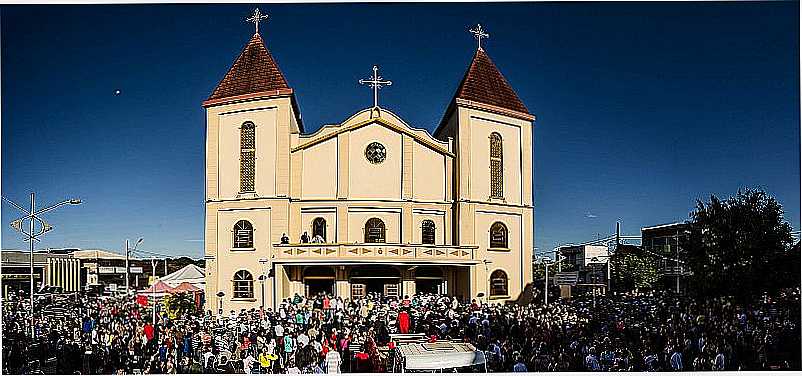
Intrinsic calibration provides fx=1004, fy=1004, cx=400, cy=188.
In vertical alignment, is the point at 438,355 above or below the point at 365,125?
below

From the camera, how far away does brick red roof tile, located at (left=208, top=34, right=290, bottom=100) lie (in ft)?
49.1

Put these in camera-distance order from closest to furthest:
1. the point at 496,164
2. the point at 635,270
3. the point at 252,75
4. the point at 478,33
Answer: the point at 478,33
the point at 252,75
the point at 635,270
the point at 496,164

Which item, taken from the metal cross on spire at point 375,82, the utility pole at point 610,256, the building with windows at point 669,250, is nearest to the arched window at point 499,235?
the utility pole at point 610,256

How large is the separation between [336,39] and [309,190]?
7.64 ft

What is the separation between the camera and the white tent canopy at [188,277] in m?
14.8

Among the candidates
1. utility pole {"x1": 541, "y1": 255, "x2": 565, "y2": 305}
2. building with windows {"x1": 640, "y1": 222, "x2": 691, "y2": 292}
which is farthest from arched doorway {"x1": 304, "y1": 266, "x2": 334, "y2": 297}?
building with windows {"x1": 640, "y1": 222, "x2": 691, "y2": 292}

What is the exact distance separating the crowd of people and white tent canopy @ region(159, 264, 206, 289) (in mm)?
471

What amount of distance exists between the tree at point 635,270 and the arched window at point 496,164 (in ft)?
6.82

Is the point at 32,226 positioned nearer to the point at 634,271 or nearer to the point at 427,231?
the point at 427,231

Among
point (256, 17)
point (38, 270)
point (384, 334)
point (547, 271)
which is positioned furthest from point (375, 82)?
point (38, 270)

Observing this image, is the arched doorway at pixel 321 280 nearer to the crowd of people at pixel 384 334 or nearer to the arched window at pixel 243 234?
the crowd of people at pixel 384 334

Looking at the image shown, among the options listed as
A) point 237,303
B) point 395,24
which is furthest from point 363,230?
point 395,24

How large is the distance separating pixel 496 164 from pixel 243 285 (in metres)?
4.27

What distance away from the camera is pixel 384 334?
14555mm
